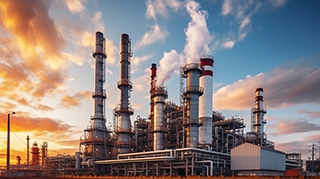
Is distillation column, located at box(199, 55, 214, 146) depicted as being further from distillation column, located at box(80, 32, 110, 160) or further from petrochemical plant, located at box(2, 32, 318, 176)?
distillation column, located at box(80, 32, 110, 160)

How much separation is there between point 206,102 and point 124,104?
1902cm

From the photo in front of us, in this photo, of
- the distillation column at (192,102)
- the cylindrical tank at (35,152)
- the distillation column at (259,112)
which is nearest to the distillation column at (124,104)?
the distillation column at (192,102)

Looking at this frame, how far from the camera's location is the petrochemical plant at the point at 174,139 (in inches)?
1511

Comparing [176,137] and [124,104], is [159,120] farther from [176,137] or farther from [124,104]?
[124,104]

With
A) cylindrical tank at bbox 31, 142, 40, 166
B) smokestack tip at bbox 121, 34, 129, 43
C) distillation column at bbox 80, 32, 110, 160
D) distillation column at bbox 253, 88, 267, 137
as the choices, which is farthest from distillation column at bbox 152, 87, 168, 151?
cylindrical tank at bbox 31, 142, 40, 166

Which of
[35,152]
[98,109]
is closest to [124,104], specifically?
[98,109]

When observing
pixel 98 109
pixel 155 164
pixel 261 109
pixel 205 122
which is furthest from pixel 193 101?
pixel 261 109

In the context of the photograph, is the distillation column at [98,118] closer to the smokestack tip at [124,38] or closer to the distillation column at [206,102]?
the smokestack tip at [124,38]

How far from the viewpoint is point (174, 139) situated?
193 feet

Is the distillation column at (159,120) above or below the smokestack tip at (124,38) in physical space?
below

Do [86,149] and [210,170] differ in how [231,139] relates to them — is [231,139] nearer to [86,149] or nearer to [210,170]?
[210,170]

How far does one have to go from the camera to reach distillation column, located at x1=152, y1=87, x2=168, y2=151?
5250 cm

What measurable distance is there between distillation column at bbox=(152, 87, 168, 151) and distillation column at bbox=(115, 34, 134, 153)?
688 cm

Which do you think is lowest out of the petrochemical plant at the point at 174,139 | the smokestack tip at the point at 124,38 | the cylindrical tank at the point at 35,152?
the cylindrical tank at the point at 35,152
